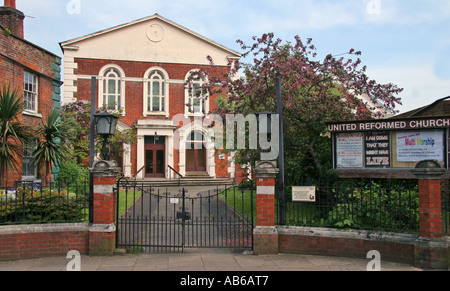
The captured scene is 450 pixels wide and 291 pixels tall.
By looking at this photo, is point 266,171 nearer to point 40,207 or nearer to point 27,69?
point 40,207

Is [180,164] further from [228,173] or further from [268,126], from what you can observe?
[268,126]

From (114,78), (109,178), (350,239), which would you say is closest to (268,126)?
(350,239)

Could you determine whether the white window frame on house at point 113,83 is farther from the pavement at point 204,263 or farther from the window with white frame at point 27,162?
the pavement at point 204,263

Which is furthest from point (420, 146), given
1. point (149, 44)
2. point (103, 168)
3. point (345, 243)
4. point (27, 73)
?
point (149, 44)

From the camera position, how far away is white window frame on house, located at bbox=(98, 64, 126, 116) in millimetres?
23531

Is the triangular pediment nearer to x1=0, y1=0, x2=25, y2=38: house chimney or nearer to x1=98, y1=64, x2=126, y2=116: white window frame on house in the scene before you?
x1=98, y1=64, x2=126, y2=116: white window frame on house

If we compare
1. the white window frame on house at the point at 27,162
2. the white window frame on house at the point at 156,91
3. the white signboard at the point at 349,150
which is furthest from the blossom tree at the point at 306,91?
the white window frame on house at the point at 156,91

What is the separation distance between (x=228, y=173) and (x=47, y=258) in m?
18.3

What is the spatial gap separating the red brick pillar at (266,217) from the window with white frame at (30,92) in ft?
33.5

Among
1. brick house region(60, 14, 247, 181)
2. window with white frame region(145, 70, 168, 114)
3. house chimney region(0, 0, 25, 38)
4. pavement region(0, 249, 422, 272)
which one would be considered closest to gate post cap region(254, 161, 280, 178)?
pavement region(0, 249, 422, 272)

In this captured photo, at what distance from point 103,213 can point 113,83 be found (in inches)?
702

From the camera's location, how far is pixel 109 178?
768 centimetres

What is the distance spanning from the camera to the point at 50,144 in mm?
12406

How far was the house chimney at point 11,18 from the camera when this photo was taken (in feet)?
49.2
